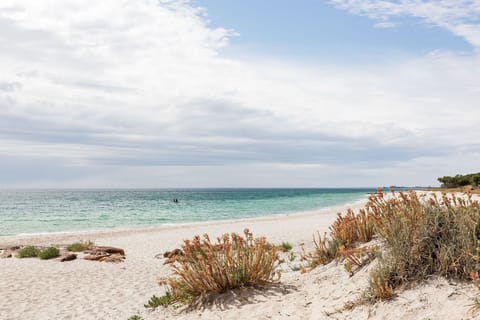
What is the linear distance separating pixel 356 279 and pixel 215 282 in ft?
7.96

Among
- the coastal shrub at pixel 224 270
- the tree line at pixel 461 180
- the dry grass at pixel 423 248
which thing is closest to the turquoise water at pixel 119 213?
the tree line at pixel 461 180

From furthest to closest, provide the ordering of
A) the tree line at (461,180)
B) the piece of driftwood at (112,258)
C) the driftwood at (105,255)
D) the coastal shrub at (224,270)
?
the tree line at (461,180)
the driftwood at (105,255)
the piece of driftwood at (112,258)
the coastal shrub at (224,270)

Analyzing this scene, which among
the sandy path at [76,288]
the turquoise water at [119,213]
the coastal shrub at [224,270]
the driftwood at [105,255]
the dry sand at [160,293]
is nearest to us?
the dry sand at [160,293]

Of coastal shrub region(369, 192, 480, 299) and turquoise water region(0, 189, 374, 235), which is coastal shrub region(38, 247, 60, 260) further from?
turquoise water region(0, 189, 374, 235)

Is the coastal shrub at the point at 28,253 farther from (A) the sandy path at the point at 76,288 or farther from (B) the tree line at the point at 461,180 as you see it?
(B) the tree line at the point at 461,180

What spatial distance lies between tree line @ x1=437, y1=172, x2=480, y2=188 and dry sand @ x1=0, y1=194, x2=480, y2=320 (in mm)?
56009

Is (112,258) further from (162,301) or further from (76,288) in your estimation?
(162,301)

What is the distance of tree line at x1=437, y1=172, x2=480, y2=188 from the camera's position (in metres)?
58.1

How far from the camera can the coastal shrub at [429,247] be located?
17.6 feet

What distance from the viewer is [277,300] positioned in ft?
21.7

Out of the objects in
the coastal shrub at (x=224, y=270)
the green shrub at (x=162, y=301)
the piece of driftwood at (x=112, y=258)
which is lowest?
the piece of driftwood at (x=112, y=258)

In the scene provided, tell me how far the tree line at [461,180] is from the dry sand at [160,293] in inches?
2205

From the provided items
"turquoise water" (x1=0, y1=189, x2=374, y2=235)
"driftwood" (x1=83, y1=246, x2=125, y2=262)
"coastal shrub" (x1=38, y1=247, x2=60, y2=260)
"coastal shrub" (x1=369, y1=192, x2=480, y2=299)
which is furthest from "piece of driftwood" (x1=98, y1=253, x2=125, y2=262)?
"turquoise water" (x1=0, y1=189, x2=374, y2=235)

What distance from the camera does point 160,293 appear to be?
32.0 feet
